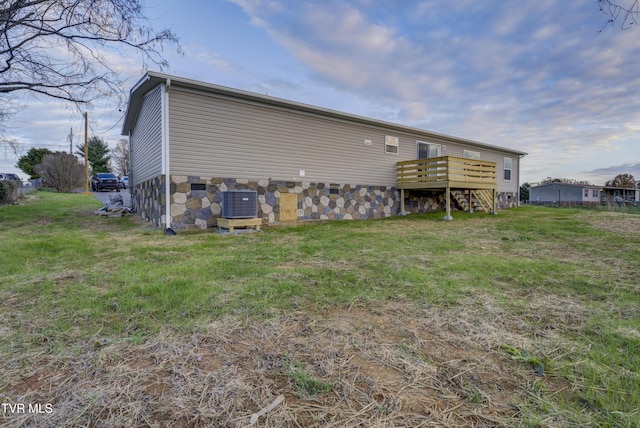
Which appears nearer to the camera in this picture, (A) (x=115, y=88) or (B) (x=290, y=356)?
(B) (x=290, y=356)

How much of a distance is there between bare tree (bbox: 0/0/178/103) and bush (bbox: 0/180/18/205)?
526cm

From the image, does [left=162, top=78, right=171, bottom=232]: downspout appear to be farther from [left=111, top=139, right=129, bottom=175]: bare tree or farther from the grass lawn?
[left=111, top=139, right=129, bottom=175]: bare tree

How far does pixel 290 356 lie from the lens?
190 centimetres

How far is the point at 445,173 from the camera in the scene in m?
11.2

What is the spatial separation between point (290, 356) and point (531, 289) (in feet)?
9.49

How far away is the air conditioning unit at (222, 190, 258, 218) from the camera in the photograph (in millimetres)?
7763

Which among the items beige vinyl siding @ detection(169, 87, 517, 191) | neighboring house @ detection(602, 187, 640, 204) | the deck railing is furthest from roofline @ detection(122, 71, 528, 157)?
neighboring house @ detection(602, 187, 640, 204)

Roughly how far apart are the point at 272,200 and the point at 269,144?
1763mm

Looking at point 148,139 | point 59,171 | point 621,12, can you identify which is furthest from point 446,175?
point 59,171

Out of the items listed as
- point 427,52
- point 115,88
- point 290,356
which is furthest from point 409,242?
point 115,88

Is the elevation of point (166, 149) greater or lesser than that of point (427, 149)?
lesser

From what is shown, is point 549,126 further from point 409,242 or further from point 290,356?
point 290,356

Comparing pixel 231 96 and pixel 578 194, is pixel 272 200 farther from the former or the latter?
pixel 578 194

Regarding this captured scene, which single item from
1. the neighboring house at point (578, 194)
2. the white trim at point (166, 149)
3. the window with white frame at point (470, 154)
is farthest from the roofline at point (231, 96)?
the neighboring house at point (578, 194)
